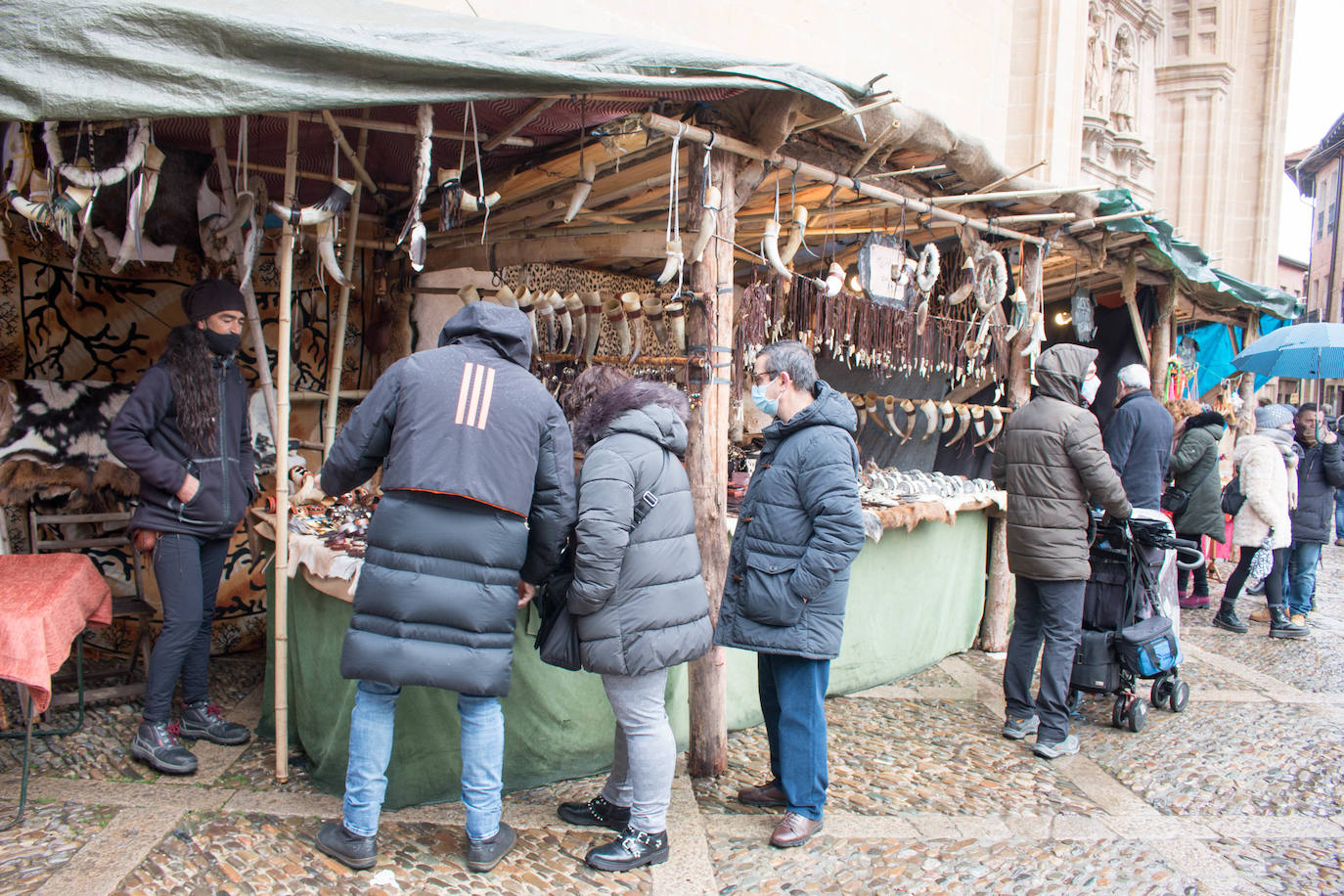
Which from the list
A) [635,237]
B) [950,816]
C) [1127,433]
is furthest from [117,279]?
[1127,433]

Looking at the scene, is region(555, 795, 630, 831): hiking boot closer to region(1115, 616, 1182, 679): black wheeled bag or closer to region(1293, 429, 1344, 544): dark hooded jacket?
region(1115, 616, 1182, 679): black wheeled bag

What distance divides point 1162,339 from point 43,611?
8.28 metres

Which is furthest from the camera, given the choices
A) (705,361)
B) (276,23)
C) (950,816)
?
(705,361)

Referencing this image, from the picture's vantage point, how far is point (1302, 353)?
7.17 meters

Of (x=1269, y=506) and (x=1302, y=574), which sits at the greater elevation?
(x=1269, y=506)

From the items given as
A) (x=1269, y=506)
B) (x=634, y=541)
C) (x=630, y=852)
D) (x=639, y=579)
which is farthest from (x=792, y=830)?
(x=1269, y=506)

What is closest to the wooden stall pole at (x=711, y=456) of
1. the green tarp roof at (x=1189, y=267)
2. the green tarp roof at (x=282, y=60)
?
the green tarp roof at (x=282, y=60)

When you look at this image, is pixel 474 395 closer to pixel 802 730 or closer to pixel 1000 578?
pixel 802 730

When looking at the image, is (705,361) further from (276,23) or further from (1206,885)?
(1206,885)

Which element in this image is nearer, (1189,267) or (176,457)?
(176,457)

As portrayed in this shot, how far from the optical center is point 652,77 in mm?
2791

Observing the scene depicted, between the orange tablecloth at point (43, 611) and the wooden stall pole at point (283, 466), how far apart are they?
642 millimetres

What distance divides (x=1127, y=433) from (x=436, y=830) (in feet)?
15.2

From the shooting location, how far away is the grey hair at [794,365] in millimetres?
2889
